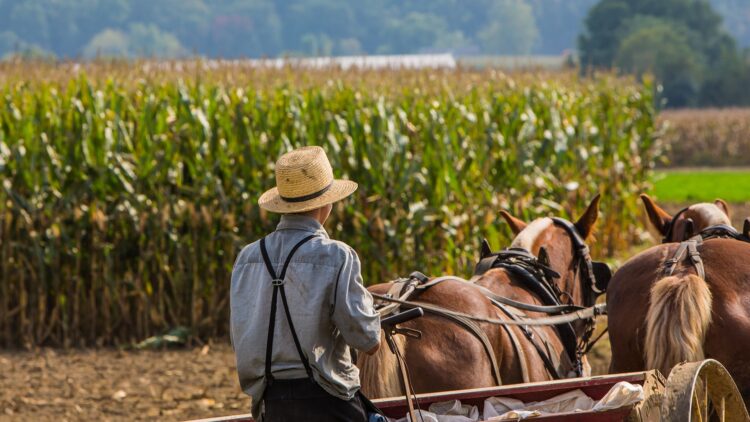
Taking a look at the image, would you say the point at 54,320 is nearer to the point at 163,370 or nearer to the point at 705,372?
the point at 163,370

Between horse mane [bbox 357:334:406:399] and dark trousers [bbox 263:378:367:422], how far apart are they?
528 millimetres

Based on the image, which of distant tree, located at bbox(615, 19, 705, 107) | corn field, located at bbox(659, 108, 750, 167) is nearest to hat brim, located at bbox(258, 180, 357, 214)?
corn field, located at bbox(659, 108, 750, 167)

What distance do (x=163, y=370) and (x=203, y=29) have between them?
105410mm

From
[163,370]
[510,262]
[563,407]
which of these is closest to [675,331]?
[563,407]

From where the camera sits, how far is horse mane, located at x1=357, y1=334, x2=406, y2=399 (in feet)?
14.9

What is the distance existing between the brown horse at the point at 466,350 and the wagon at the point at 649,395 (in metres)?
0.30

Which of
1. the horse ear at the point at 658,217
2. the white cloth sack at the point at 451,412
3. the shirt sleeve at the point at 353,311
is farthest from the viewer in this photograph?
the horse ear at the point at 658,217

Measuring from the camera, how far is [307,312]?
391cm

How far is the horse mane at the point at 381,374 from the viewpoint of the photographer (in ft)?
14.9

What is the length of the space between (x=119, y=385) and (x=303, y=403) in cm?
574

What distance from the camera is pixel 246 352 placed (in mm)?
3996

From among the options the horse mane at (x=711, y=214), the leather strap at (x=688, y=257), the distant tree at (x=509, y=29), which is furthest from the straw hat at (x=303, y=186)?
the distant tree at (x=509, y=29)

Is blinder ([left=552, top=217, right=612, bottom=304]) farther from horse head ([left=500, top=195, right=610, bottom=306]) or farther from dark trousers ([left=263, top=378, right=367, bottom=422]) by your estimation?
dark trousers ([left=263, top=378, right=367, bottom=422])

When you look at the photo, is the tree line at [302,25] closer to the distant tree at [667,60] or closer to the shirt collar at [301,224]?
the distant tree at [667,60]
